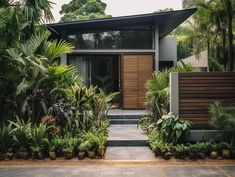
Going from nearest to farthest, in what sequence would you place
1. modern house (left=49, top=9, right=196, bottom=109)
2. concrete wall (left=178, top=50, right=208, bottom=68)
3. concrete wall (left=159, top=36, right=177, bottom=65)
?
modern house (left=49, top=9, right=196, bottom=109) → concrete wall (left=159, top=36, right=177, bottom=65) → concrete wall (left=178, top=50, right=208, bottom=68)

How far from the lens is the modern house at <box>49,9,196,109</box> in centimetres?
1359

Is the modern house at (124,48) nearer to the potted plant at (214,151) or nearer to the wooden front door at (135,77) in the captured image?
the wooden front door at (135,77)

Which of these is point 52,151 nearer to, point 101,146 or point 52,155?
point 52,155

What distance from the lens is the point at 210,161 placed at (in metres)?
7.41

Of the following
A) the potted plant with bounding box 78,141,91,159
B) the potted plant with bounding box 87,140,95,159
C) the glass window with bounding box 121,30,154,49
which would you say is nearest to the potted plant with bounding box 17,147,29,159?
the potted plant with bounding box 78,141,91,159

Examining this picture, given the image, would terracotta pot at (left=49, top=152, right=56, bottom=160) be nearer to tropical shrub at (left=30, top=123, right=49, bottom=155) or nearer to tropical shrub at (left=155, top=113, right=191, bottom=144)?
tropical shrub at (left=30, top=123, right=49, bottom=155)

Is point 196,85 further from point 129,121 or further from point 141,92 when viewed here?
point 141,92

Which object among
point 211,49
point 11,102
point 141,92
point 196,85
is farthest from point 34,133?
point 211,49

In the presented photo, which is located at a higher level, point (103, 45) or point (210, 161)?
point (103, 45)

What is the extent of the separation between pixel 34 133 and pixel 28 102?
129cm

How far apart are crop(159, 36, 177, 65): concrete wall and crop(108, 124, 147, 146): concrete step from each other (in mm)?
7475

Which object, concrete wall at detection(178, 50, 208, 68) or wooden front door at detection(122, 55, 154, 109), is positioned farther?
concrete wall at detection(178, 50, 208, 68)

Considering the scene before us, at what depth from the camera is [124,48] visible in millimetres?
13773

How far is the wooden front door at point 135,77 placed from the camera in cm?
1359
